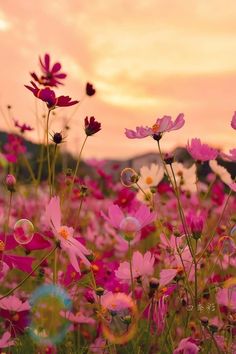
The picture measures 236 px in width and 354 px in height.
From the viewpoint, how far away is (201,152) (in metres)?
1.53

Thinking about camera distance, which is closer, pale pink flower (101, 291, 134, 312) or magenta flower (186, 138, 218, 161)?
pale pink flower (101, 291, 134, 312)

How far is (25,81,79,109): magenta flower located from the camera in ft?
4.38

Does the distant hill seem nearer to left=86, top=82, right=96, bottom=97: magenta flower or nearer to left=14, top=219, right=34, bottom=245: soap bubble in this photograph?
left=86, top=82, right=96, bottom=97: magenta flower

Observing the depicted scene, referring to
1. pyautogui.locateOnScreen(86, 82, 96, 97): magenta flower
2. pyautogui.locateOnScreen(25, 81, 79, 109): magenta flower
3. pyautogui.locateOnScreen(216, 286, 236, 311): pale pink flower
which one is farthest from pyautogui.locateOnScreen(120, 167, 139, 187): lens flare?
pyautogui.locateOnScreen(86, 82, 96, 97): magenta flower

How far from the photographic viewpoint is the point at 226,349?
4.50 feet

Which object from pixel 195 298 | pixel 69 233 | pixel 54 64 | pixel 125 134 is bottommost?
pixel 195 298

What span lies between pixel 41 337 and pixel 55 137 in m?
0.48

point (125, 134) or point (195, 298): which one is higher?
point (125, 134)

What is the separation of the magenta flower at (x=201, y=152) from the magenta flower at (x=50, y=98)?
35 centimetres

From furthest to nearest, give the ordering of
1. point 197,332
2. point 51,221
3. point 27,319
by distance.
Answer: point 27,319, point 197,332, point 51,221

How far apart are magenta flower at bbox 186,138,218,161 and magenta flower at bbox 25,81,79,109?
1.14ft

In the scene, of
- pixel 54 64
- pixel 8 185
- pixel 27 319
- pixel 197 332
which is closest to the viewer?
pixel 8 185

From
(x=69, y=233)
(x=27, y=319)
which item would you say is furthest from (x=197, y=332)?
(x=69, y=233)

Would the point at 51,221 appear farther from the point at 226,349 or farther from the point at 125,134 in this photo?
the point at 226,349
